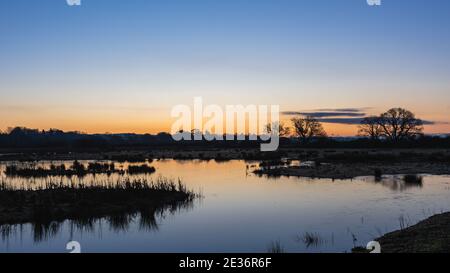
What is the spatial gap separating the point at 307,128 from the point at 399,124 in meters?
23.6

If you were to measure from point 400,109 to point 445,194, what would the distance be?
294 feet

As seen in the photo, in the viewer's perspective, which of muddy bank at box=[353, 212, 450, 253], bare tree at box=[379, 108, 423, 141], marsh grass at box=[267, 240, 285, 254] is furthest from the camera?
bare tree at box=[379, 108, 423, 141]

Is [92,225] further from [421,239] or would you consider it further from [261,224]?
[421,239]

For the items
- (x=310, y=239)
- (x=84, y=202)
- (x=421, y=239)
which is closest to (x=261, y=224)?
(x=310, y=239)

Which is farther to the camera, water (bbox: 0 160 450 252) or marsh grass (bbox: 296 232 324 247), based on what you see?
water (bbox: 0 160 450 252)

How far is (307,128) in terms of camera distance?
4875 inches

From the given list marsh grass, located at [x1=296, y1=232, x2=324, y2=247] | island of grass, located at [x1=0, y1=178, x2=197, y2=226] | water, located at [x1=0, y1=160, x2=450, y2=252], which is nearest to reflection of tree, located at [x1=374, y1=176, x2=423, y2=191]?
water, located at [x1=0, y1=160, x2=450, y2=252]

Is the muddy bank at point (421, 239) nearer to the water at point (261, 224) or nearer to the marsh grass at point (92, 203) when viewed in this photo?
the water at point (261, 224)

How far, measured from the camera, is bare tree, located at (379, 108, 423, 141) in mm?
108356

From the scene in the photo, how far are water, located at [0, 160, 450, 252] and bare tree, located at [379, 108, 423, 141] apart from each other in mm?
85564

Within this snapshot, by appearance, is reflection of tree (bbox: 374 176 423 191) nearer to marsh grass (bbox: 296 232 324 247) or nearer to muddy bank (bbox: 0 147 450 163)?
marsh grass (bbox: 296 232 324 247)

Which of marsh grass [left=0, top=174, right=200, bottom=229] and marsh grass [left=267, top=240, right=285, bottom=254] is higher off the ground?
marsh grass [left=0, top=174, right=200, bottom=229]

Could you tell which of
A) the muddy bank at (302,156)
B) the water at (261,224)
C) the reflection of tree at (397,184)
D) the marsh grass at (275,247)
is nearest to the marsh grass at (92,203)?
the water at (261,224)

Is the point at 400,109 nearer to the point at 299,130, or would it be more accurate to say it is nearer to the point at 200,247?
→ the point at 299,130
